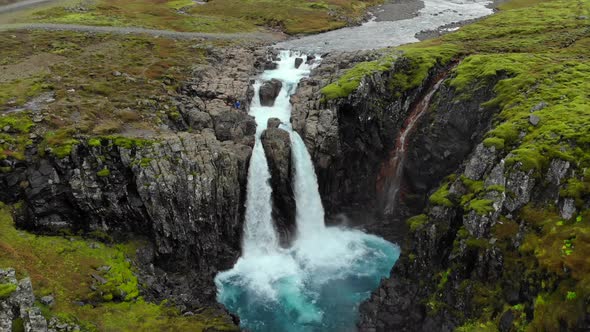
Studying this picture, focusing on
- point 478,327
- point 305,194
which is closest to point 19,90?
point 305,194

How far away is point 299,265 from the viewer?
39938mm

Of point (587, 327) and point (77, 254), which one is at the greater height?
point (587, 327)

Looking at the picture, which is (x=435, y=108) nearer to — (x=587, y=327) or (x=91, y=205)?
(x=587, y=327)

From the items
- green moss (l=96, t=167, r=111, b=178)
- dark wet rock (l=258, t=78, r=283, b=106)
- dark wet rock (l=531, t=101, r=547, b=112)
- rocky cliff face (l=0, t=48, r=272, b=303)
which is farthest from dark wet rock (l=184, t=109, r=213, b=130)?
dark wet rock (l=531, t=101, r=547, b=112)

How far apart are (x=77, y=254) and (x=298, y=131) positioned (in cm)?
2245

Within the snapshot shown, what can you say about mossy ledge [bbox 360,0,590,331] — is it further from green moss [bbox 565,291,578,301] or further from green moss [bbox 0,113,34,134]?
green moss [bbox 0,113,34,134]

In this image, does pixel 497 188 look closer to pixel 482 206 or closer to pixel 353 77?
pixel 482 206

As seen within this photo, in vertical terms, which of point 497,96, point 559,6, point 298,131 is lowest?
point 298,131

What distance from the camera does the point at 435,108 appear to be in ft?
146

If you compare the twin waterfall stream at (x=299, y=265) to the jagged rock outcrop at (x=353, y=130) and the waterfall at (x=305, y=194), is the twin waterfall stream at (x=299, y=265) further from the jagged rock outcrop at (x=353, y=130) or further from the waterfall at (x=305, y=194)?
the jagged rock outcrop at (x=353, y=130)

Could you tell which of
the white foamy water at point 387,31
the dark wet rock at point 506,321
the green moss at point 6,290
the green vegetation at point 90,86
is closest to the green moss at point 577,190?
the dark wet rock at point 506,321

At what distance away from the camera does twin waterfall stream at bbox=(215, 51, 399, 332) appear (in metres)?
34.6

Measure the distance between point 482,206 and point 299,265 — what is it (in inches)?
690

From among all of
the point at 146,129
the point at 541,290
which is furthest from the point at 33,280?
the point at 541,290
